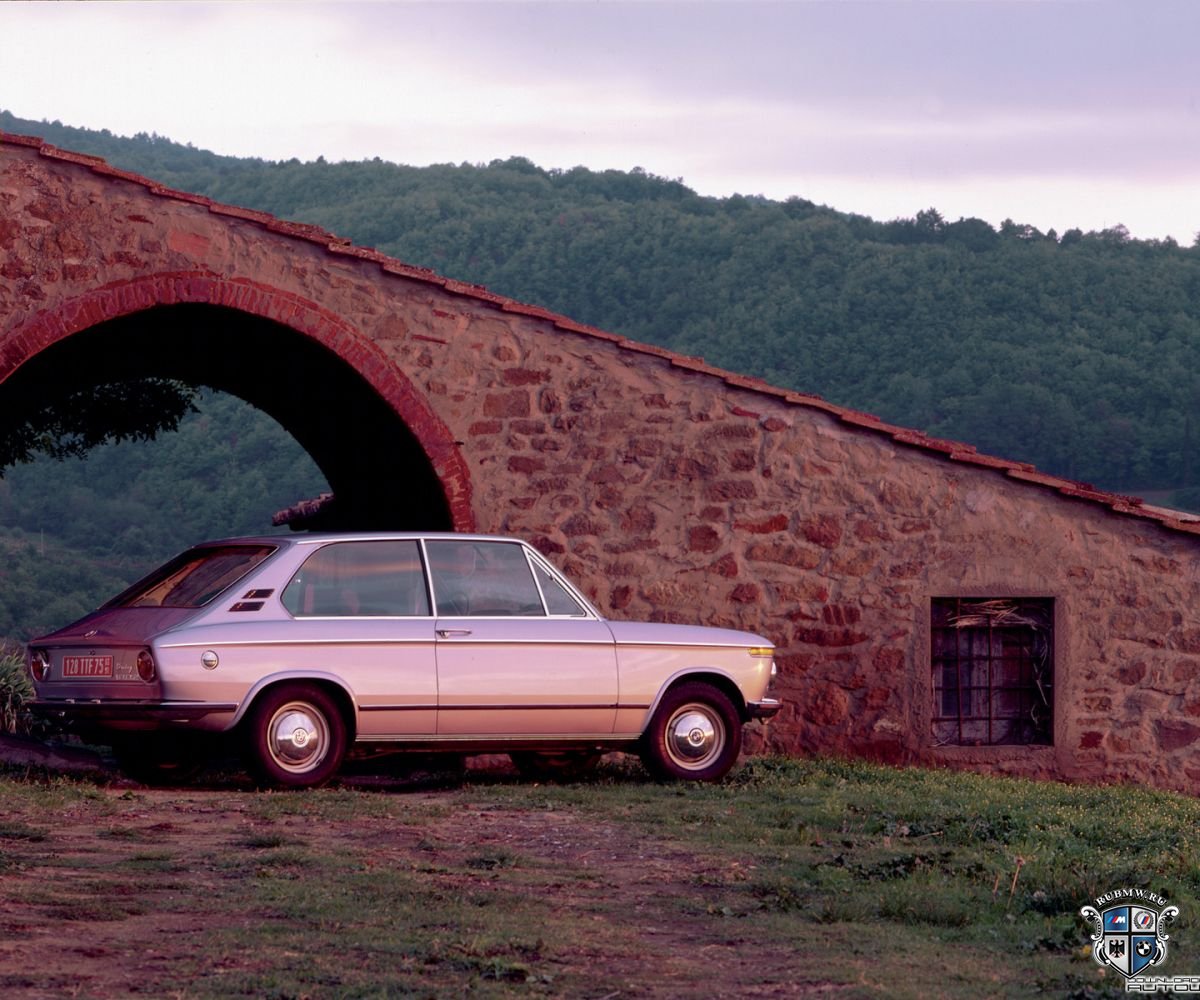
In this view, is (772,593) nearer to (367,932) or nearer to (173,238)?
(173,238)

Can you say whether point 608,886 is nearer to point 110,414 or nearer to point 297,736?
point 297,736

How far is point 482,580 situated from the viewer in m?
10.2

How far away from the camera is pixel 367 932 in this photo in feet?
19.0

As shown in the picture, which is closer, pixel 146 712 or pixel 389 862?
pixel 389 862

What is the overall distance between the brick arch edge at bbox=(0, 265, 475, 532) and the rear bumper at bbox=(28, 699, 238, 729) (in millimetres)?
3070

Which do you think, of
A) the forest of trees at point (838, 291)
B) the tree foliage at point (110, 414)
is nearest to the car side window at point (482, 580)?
the tree foliage at point (110, 414)

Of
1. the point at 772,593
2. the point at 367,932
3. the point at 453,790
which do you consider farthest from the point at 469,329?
the point at 367,932

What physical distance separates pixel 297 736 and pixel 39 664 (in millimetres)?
1648

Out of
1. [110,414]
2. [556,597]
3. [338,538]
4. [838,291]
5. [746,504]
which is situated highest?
[838,291]

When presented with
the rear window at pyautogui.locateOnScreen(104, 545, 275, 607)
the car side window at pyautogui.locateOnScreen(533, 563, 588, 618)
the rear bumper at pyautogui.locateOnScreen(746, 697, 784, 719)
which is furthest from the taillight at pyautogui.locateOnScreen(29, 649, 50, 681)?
the rear bumper at pyautogui.locateOnScreen(746, 697, 784, 719)

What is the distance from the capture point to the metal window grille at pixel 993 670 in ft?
43.0

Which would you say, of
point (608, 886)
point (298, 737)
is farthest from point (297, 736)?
point (608, 886)

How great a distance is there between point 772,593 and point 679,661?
8.24 ft

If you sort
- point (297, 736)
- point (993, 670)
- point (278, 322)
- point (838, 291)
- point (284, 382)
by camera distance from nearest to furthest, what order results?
point (297, 736), point (278, 322), point (993, 670), point (284, 382), point (838, 291)
